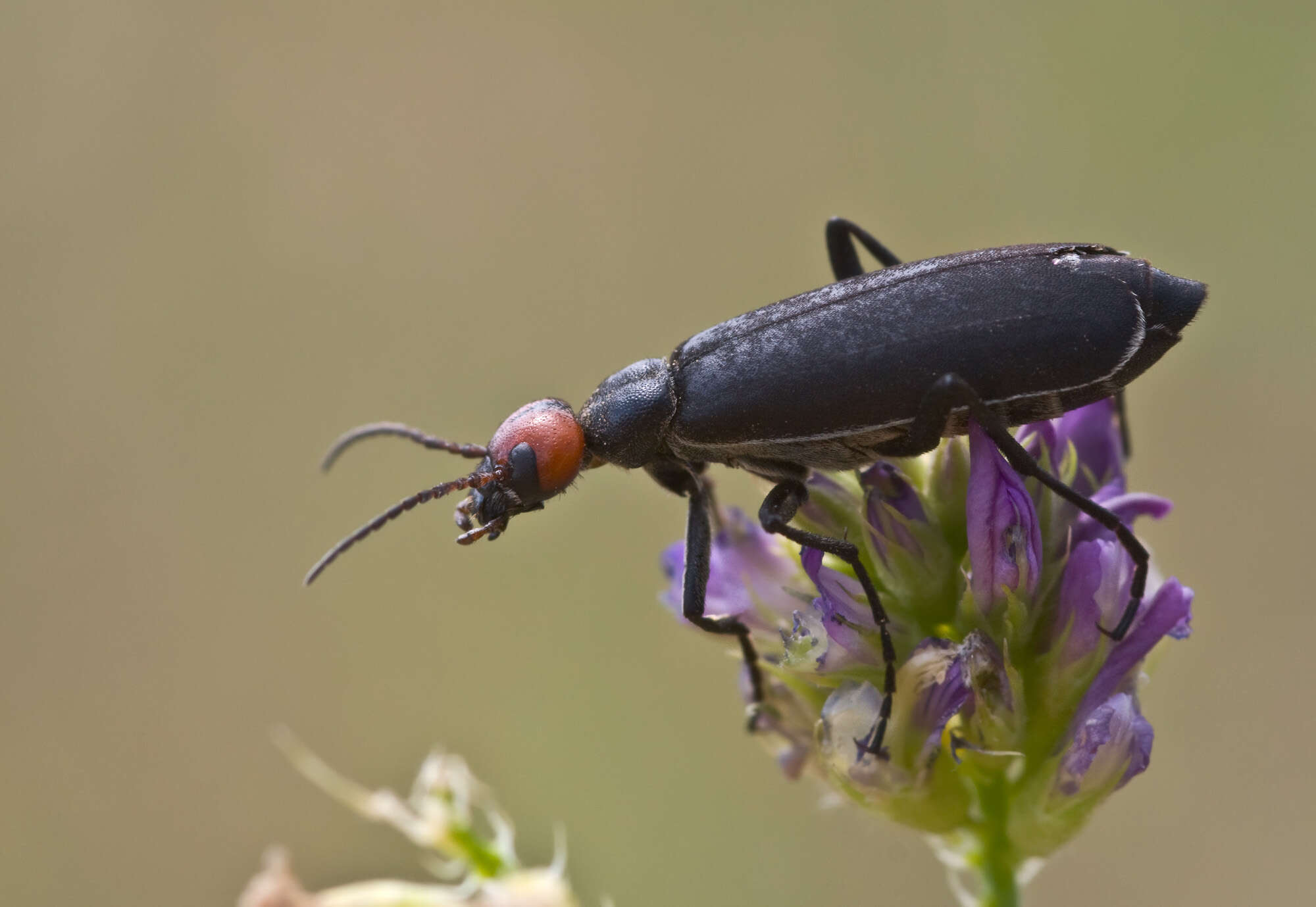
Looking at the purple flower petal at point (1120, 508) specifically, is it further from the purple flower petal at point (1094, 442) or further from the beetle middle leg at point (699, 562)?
the beetle middle leg at point (699, 562)

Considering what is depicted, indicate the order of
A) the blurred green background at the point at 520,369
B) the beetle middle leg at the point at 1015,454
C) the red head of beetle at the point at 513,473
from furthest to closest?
the blurred green background at the point at 520,369, the red head of beetle at the point at 513,473, the beetle middle leg at the point at 1015,454

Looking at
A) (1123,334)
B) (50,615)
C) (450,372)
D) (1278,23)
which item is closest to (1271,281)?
(1278,23)

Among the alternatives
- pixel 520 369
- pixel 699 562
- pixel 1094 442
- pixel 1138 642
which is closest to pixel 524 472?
pixel 699 562

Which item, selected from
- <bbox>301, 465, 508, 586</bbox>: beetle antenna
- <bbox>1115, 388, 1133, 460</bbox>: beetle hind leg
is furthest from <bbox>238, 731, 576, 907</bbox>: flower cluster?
<bbox>1115, 388, 1133, 460</bbox>: beetle hind leg

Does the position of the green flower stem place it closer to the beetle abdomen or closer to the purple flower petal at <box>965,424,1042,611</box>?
the purple flower petal at <box>965,424,1042,611</box>

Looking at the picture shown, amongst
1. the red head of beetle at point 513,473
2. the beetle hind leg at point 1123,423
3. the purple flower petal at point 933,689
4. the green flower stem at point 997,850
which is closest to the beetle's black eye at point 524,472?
the red head of beetle at point 513,473
